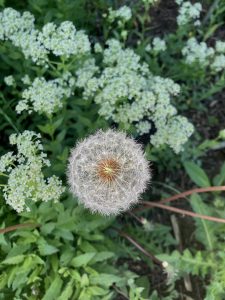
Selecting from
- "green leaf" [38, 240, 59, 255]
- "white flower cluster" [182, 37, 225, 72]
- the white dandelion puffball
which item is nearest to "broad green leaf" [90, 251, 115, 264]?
"green leaf" [38, 240, 59, 255]

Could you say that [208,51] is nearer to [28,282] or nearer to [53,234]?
[53,234]

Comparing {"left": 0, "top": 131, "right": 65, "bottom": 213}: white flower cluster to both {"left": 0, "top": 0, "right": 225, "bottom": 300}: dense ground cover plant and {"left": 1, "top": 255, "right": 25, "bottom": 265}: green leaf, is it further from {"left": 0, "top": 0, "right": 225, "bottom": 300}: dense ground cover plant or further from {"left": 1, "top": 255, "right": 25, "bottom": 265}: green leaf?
A: {"left": 1, "top": 255, "right": 25, "bottom": 265}: green leaf

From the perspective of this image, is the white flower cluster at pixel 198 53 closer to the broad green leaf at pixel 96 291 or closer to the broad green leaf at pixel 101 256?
the broad green leaf at pixel 101 256

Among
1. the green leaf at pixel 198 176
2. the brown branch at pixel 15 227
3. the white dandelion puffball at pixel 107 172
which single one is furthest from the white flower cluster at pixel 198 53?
the brown branch at pixel 15 227

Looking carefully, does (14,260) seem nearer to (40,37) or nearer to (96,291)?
(96,291)

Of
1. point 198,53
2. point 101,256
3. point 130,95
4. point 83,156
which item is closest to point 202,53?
point 198,53

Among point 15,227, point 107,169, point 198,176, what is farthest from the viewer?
point 198,176

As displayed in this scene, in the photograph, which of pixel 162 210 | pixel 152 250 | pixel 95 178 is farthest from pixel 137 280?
pixel 95 178

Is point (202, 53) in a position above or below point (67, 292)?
above
